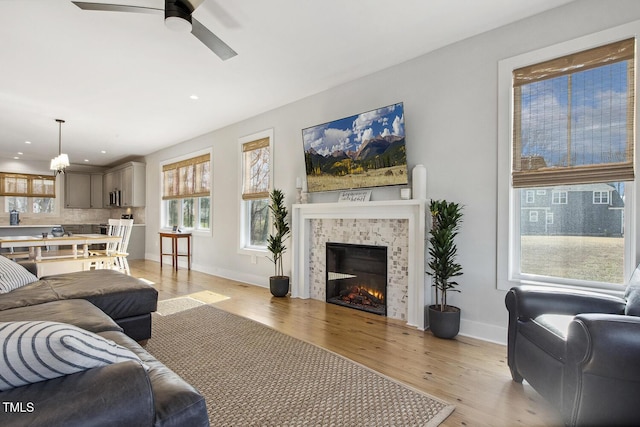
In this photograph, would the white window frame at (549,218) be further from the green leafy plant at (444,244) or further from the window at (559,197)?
the green leafy plant at (444,244)

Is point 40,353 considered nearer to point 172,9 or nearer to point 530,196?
point 172,9

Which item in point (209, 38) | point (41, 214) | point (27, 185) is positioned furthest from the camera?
point (41, 214)

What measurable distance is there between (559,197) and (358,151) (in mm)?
1928

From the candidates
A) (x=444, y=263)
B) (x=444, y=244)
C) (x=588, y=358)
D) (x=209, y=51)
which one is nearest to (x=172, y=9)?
(x=209, y=51)

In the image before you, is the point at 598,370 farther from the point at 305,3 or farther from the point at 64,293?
the point at 64,293

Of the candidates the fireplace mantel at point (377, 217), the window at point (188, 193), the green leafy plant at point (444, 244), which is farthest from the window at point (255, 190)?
the green leafy plant at point (444, 244)

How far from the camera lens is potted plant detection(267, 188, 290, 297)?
4324 millimetres

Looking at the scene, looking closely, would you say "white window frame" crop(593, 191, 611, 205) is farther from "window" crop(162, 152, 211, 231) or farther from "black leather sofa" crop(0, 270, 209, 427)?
"window" crop(162, 152, 211, 231)

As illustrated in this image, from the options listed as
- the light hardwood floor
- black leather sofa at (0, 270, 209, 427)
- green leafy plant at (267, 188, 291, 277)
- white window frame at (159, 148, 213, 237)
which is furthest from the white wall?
white window frame at (159, 148, 213, 237)

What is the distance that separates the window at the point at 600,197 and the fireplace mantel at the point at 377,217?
1.27 m

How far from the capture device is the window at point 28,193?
853 centimetres

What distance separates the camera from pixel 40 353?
0.87m

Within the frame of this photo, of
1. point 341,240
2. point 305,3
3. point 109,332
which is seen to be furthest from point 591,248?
point 109,332

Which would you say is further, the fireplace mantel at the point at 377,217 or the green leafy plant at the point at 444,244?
the fireplace mantel at the point at 377,217
